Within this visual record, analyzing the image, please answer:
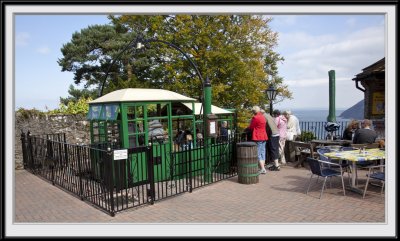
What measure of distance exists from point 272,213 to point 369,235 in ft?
5.04

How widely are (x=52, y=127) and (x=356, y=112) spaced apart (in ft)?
37.9

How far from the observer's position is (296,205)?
18.6ft

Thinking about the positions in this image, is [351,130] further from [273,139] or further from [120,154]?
[120,154]

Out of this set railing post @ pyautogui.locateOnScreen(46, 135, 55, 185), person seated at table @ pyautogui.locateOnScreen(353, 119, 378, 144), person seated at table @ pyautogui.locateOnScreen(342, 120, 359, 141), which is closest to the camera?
person seated at table @ pyautogui.locateOnScreen(353, 119, 378, 144)

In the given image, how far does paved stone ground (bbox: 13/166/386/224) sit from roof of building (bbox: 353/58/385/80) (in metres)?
4.03

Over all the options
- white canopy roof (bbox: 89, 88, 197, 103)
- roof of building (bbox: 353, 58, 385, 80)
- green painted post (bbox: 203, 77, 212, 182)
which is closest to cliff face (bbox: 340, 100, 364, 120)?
roof of building (bbox: 353, 58, 385, 80)

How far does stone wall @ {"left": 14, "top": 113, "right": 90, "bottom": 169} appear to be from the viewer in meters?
10.2

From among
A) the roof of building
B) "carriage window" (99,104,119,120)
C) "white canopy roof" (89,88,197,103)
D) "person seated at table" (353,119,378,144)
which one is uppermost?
the roof of building

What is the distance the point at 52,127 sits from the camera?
11.0 metres

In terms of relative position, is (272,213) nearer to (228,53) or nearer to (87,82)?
(228,53)

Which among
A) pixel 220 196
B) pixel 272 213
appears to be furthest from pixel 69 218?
pixel 272 213

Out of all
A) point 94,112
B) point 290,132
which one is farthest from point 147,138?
point 290,132

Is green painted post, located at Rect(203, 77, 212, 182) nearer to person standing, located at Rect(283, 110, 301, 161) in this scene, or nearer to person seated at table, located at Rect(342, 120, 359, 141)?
person standing, located at Rect(283, 110, 301, 161)

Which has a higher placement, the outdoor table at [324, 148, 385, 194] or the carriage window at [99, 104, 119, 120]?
the carriage window at [99, 104, 119, 120]
